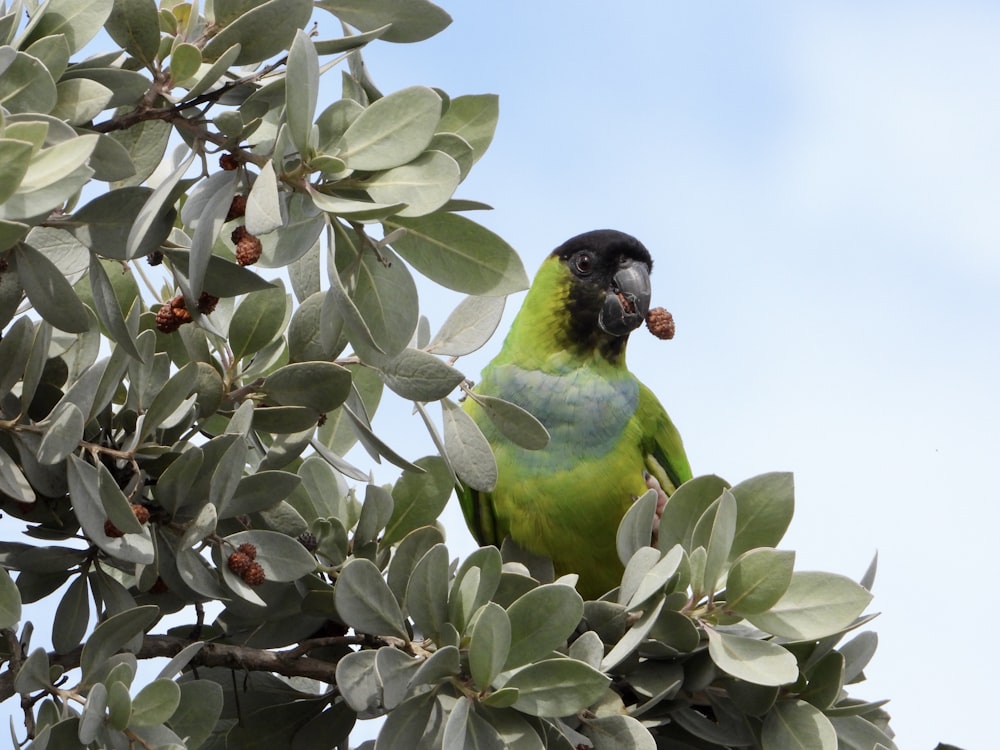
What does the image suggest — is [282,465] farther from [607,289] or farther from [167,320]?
[607,289]

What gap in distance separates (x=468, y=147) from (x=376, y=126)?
0.14m

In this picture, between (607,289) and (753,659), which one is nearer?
(753,659)

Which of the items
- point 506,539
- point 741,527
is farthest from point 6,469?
point 506,539

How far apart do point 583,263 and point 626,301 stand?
24cm

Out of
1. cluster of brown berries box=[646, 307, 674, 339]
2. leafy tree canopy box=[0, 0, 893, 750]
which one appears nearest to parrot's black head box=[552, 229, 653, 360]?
cluster of brown berries box=[646, 307, 674, 339]

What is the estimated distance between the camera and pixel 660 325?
2.73m

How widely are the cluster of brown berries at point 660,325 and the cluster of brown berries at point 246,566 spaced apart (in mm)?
1446

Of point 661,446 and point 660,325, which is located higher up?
point 660,325

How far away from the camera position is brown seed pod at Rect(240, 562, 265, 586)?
150 centimetres

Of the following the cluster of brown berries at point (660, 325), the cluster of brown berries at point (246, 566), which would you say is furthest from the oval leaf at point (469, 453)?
the cluster of brown berries at point (660, 325)

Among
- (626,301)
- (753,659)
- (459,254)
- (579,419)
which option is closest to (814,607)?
(753,659)

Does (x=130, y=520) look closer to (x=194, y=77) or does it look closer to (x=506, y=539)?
(x=194, y=77)

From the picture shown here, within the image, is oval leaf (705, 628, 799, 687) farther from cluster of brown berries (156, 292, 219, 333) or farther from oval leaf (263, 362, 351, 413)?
cluster of brown berries (156, 292, 219, 333)

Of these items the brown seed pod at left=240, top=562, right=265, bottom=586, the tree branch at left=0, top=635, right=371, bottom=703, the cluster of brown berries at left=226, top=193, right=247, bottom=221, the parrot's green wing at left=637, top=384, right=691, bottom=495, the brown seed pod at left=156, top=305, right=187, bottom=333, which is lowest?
the parrot's green wing at left=637, top=384, right=691, bottom=495
